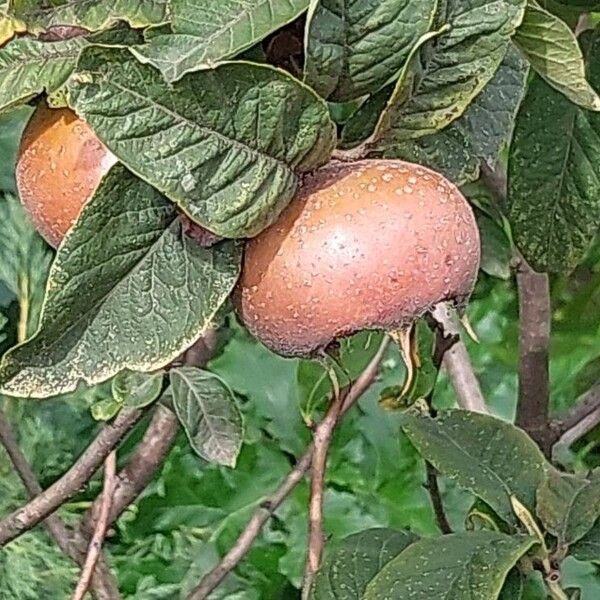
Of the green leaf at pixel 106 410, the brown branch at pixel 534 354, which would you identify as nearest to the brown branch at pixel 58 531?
the green leaf at pixel 106 410

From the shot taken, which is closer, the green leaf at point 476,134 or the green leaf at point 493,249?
the green leaf at point 476,134

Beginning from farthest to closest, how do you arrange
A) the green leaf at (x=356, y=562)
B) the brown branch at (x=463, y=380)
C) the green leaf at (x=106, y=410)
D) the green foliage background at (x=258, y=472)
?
1. the green foliage background at (x=258, y=472)
2. the brown branch at (x=463, y=380)
3. the green leaf at (x=106, y=410)
4. the green leaf at (x=356, y=562)

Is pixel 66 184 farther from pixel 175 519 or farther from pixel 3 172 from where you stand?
pixel 175 519

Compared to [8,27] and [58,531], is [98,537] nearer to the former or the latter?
[58,531]

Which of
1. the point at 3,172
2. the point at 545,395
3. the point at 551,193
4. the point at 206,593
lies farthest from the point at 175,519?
the point at 551,193

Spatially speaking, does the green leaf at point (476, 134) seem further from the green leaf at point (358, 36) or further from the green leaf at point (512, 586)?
the green leaf at point (512, 586)

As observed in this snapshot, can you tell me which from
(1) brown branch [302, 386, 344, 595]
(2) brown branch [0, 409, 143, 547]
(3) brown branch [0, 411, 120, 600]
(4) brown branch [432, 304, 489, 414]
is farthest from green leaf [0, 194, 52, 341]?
(1) brown branch [302, 386, 344, 595]

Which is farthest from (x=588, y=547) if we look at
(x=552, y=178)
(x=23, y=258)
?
(x=23, y=258)
